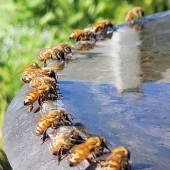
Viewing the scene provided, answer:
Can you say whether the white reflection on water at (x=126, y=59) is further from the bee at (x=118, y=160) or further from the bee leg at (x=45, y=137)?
the bee at (x=118, y=160)

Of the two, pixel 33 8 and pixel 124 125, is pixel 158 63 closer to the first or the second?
pixel 124 125

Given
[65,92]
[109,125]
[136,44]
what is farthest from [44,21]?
[109,125]

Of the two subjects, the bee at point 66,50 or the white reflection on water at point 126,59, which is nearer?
the white reflection on water at point 126,59

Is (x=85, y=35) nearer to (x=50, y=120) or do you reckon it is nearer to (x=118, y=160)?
(x=50, y=120)

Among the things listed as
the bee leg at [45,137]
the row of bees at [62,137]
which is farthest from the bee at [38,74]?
the bee leg at [45,137]

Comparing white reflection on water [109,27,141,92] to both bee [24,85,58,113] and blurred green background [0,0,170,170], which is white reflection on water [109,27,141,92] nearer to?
bee [24,85,58,113]

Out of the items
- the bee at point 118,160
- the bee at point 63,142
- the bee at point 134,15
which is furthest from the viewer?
the bee at point 134,15

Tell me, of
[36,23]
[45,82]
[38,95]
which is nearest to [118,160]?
[38,95]
